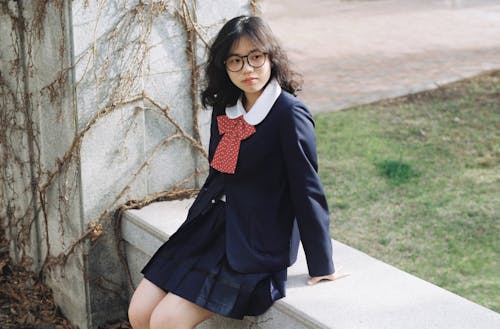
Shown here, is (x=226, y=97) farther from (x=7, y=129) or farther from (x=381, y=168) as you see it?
(x=381, y=168)

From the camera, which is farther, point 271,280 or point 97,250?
point 97,250

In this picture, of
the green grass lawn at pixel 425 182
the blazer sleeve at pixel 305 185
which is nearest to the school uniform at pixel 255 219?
the blazer sleeve at pixel 305 185

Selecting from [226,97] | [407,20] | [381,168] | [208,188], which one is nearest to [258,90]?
[226,97]

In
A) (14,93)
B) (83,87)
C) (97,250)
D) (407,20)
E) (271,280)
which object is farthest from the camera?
(407,20)

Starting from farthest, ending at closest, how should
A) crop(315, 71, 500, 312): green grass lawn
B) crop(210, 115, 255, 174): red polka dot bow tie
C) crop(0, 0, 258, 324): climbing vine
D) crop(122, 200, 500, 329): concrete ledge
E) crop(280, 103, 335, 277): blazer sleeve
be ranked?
crop(315, 71, 500, 312): green grass lawn → crop(0, 0, 258, 324): climbing vine → crop(210, 115, 255, 174): red polka dot bow tie → crop(280, 103, 335, 277): blazer sleeve → crop(122, 200, 500, 329): concrete ledge

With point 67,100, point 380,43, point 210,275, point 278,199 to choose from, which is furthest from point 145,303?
point 380,43

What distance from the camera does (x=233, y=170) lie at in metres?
2.96

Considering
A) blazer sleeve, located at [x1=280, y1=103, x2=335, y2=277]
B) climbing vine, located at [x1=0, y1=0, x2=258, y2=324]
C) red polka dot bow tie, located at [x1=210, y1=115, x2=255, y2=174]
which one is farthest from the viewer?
climbing vine, located at [x1=0, y1=0, x2=258, y2=324]

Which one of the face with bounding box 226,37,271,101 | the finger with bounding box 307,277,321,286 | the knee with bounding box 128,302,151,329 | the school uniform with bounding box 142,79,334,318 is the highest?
the face with bounding box 226,37,271,101

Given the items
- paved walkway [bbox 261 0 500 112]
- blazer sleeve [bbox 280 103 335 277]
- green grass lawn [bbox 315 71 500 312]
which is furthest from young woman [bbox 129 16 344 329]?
paved walkway [bbox 261 0 500 112]

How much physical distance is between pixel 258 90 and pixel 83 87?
36.0 inches

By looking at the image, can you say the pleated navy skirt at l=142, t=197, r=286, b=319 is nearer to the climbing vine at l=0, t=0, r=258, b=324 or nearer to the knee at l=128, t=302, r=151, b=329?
the knee at l=128, t=302, r=151, b=329

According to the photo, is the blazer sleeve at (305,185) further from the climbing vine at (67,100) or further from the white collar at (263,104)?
the climbing vine at (67,100)

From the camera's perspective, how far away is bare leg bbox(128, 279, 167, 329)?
9.89 ft
